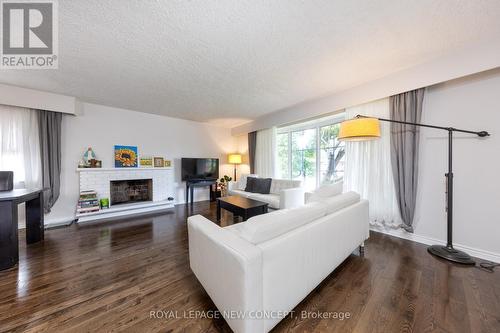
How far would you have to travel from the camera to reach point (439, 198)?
7.77 ft

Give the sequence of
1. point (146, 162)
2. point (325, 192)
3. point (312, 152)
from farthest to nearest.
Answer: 1. point (146, 162)
2. point (312, 152)
3. point (325, 192)

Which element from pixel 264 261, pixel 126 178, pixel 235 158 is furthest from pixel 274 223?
pixel 235 158

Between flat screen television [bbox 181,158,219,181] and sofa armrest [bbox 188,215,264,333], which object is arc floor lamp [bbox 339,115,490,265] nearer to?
sofa armrest [bbox 188,215,264,333]

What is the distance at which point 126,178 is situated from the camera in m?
3.95

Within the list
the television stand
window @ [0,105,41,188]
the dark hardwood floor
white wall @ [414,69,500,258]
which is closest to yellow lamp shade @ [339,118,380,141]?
white wall @ [414,69,500,258]

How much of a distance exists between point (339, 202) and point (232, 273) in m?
1.35

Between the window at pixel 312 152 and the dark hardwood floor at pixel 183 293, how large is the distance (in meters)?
1.81

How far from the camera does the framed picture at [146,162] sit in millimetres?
4277

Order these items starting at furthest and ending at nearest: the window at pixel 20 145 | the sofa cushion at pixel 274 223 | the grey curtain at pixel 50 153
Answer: the grey curtain at pixel 50 153 → the window at pixel 20 145 → the sofa cushion at pixel 274 223

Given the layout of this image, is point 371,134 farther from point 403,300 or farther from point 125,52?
point 125,52

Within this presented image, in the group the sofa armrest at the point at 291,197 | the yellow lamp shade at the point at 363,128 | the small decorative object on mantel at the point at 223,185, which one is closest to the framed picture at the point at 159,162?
the small decorative object on mantel at the point at 223,185

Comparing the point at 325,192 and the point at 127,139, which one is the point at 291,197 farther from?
the point at 127,139

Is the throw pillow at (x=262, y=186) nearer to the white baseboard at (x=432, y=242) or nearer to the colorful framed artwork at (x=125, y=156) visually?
the white baseboard at (x=432, y=242)

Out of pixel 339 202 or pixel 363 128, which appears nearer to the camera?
pixel 339 202
